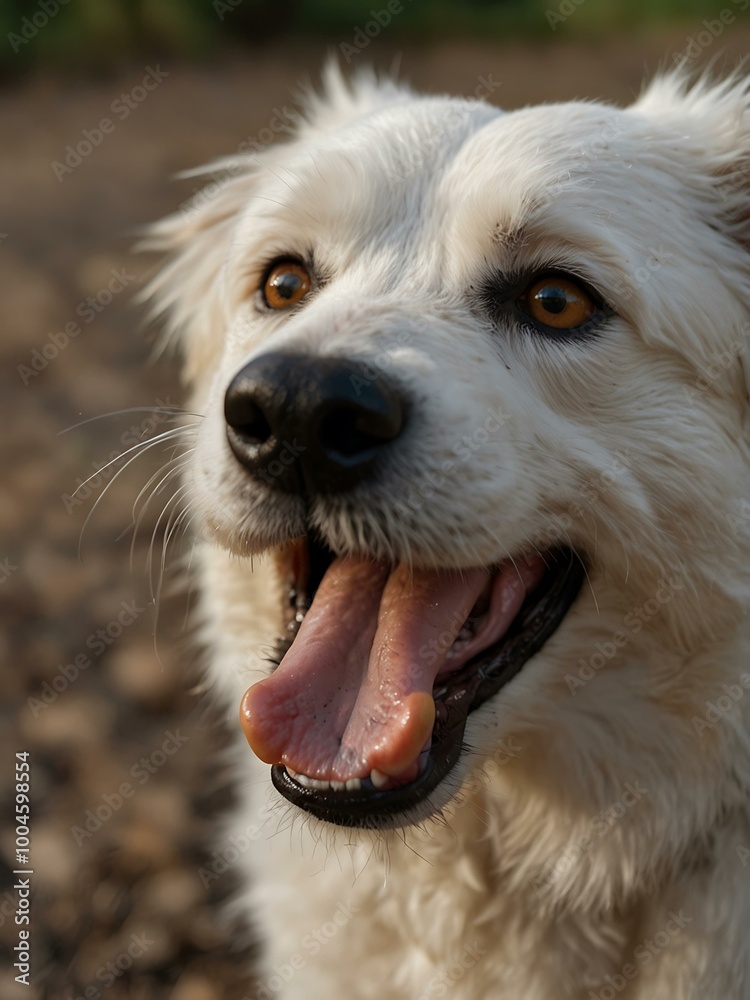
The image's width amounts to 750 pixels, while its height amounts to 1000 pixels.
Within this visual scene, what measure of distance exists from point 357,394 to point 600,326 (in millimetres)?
680

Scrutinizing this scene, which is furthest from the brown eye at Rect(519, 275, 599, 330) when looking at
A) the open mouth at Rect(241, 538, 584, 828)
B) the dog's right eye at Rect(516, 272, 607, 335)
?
the open mouth at Rect(241, 538, 584, 828)

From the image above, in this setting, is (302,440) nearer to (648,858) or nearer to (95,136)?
(648,858)

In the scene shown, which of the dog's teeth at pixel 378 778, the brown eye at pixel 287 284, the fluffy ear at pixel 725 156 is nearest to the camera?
the dog's teeth at pixel 378 778

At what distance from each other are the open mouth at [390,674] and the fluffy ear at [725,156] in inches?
29.0

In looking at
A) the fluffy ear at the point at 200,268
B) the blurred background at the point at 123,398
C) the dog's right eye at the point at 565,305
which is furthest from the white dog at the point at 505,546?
the blurred background at the point at 123,398

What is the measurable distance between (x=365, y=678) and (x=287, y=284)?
1.07m

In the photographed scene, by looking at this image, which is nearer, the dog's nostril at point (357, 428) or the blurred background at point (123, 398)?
the dog's nostril at point (357, 428)

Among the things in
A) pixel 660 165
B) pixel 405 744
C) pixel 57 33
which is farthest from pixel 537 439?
pixel 57 33

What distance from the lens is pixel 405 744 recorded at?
1.98m

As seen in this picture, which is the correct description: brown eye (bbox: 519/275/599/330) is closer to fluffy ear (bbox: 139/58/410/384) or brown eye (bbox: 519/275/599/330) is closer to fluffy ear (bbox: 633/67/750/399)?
fluffy ear (bbox: 633/67/750/399)

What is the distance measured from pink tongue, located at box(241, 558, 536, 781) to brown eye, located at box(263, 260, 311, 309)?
791 mm

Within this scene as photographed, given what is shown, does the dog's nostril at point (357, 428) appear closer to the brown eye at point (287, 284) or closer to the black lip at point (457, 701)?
the black lip at point (457, 701)

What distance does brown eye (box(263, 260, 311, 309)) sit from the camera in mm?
2645

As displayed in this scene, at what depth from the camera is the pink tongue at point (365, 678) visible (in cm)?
201
